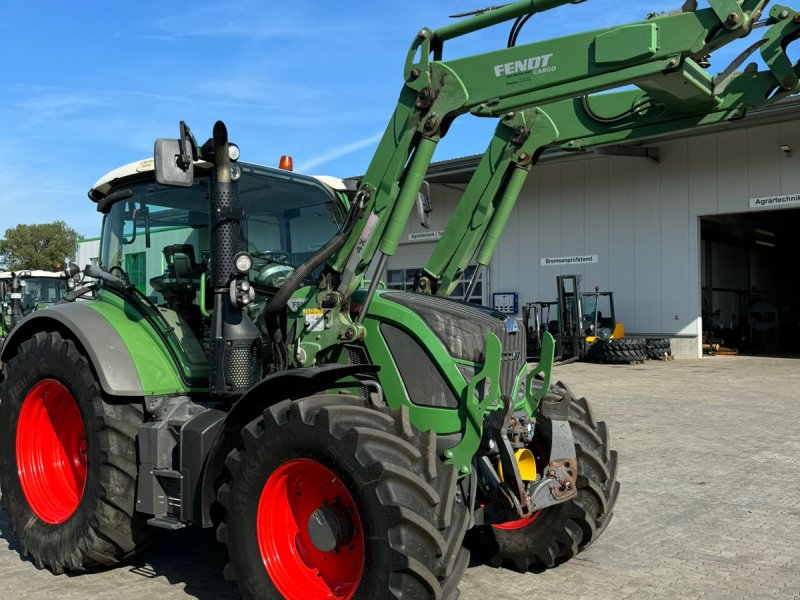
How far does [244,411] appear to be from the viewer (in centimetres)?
421

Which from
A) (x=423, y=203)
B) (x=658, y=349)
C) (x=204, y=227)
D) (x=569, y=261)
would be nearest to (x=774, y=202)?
(x=658, y=349)

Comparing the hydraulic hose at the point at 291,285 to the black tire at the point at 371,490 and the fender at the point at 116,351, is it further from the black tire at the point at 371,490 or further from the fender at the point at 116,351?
the fender at the point at 116,351

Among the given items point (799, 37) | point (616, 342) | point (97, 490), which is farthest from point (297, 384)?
point (616, 342)

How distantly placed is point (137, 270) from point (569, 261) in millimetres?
22805

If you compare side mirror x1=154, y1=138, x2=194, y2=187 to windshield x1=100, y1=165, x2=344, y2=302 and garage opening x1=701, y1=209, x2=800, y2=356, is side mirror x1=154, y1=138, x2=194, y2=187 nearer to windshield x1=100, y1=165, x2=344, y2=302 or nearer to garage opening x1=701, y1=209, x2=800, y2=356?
windshield x1=100, y1=165, x2=344, y2=302

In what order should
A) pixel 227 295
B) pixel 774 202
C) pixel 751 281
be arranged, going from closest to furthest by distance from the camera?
pixel 227 295, pixel 774 202, pixel 751 281

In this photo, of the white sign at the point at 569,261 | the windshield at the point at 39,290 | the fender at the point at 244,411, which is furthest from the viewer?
the white sign at the point at 569,261

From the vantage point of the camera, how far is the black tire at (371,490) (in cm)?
346

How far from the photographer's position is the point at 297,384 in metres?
4.14

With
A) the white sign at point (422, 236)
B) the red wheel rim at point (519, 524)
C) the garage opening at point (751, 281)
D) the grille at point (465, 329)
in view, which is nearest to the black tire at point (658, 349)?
the garage opening at point (751, 281)

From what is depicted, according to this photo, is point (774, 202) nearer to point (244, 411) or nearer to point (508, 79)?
point (508, 79)

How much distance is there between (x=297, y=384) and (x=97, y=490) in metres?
1.54

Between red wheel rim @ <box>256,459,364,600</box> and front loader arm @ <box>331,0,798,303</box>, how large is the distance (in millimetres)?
1082

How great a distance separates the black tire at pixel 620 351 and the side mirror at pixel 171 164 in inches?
758
